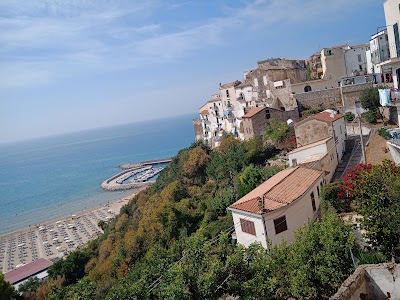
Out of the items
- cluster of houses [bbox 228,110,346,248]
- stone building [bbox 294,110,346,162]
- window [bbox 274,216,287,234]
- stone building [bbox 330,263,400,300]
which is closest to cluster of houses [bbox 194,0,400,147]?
stone building [bbox 294,110,346,162]

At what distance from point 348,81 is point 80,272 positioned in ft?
122

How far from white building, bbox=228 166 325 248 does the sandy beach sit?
44946 millimetres

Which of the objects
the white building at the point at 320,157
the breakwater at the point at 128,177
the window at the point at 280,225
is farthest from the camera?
the breakwater at the point at 128,177

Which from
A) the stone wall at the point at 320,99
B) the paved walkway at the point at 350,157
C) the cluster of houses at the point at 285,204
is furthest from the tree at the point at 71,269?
the stone wall at the point at 320,99

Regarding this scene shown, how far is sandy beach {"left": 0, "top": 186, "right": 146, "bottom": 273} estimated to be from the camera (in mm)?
57844

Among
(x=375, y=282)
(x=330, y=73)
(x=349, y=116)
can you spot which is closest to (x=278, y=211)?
(x=375, y=282)

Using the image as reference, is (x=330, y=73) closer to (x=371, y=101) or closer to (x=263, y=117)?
(x=263, y=117)

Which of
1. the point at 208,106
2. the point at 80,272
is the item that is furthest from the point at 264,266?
the point at 208,106

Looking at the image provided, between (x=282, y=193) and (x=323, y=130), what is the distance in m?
11.4

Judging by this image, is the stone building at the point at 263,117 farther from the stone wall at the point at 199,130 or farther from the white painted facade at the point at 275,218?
the stone wall at the point at 199,130

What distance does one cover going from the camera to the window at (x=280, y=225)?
56.3 ft

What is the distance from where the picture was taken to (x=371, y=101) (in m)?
32.2

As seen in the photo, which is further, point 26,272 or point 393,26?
point 26,272

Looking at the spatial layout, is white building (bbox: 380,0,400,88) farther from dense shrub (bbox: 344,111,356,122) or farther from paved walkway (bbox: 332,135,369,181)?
dense shrub (bbox: 344,111,356,122)
